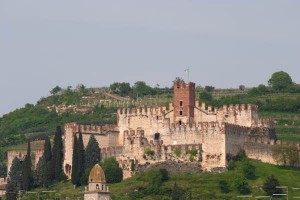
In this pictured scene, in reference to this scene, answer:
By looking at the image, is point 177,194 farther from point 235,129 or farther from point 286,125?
point 286,125

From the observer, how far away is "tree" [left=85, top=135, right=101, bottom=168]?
13450cm

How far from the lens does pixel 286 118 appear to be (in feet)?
533

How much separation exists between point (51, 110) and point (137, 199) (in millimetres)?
54305

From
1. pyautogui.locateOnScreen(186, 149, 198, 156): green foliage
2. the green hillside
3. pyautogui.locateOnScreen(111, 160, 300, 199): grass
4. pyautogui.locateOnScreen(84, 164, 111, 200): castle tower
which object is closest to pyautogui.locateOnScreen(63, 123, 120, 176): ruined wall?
the green hillside

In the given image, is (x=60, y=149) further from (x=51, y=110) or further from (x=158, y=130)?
(x=51, y=110)

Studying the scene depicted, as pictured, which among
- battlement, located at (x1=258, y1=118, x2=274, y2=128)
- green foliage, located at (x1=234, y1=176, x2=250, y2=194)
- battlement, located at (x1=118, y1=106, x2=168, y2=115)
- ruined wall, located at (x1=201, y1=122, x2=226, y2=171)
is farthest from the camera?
battlement, located at (x1=118, y1=106, x2=168, y2=115)

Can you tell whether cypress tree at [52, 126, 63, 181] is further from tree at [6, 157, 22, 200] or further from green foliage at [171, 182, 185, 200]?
green foliage at [171, 182, 185, 200]

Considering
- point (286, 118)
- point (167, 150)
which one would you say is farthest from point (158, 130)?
point (286, 118)

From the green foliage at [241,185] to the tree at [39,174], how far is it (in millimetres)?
18746

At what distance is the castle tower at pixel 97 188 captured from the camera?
118688 millimetres

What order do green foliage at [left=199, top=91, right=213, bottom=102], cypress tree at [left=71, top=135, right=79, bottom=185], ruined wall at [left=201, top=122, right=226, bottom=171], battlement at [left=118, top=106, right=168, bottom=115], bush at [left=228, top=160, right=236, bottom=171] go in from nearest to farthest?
bush at [left=228, top=160, right=236, bottom=171]
ruined wall at [left=201, top=122, right=226, bottom=171]
cypress tree at [left=71, top=135, right=79, bottom=185]
battlement at [left=118, top=106, right=168, bottom=115]
green foliage at [left=199, top=91, right=213, bottom=102]

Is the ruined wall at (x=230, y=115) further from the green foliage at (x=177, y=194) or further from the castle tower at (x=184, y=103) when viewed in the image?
the green foliage at (x=177, y=194)

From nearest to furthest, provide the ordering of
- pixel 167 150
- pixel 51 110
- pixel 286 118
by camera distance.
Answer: pixel 167 150 < pixel 286 118 < pixel 51 110

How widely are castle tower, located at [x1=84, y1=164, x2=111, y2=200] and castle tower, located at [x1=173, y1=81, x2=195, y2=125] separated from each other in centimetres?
1832
